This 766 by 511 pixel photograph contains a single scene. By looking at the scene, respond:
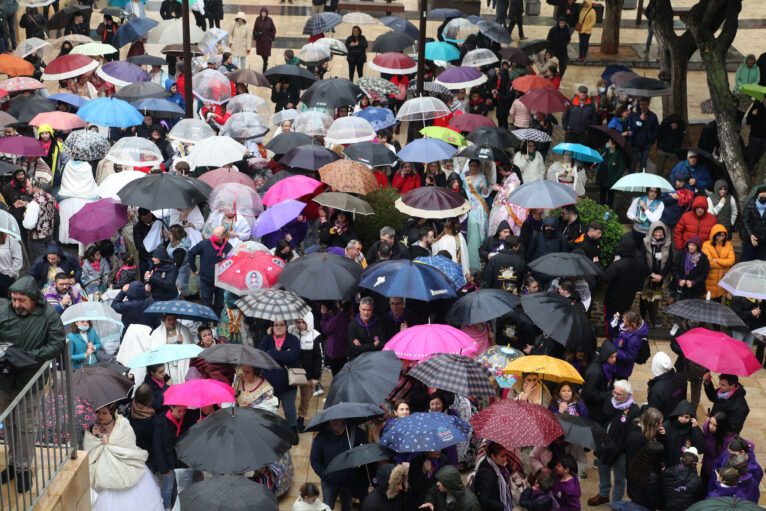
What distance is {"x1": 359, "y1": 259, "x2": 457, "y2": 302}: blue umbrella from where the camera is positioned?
504 inches

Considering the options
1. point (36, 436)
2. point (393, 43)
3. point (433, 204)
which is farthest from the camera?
point (393, 43)

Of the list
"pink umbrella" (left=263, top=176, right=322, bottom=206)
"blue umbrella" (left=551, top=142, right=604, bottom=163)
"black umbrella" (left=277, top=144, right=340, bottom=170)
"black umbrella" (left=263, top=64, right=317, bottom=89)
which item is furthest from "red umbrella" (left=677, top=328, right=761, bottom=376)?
"black umbrella" (left=263, top=64, right=317, bottom=89)

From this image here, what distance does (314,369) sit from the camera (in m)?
12.9

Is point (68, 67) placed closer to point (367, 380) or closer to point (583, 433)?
point (367, 380)

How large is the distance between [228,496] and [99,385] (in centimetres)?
218

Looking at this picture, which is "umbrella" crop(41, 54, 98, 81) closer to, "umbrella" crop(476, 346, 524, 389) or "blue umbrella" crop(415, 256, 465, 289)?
"blue umbrella" crop(415, 256, 465, 289)

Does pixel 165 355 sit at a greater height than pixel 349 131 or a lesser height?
lesser

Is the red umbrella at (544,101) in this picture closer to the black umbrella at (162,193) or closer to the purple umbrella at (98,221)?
the black umbrella at (162,193)

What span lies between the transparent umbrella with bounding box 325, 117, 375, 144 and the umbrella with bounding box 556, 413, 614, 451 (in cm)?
839

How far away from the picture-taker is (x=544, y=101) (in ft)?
66.7

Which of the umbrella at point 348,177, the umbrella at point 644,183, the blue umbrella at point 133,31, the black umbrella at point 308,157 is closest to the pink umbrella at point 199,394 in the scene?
the umbrella at point 348,177

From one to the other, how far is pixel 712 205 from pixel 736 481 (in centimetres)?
786

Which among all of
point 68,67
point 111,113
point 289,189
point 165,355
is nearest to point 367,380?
point 165,355

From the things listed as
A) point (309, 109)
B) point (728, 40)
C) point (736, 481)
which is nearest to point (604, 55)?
point (728, 40)
